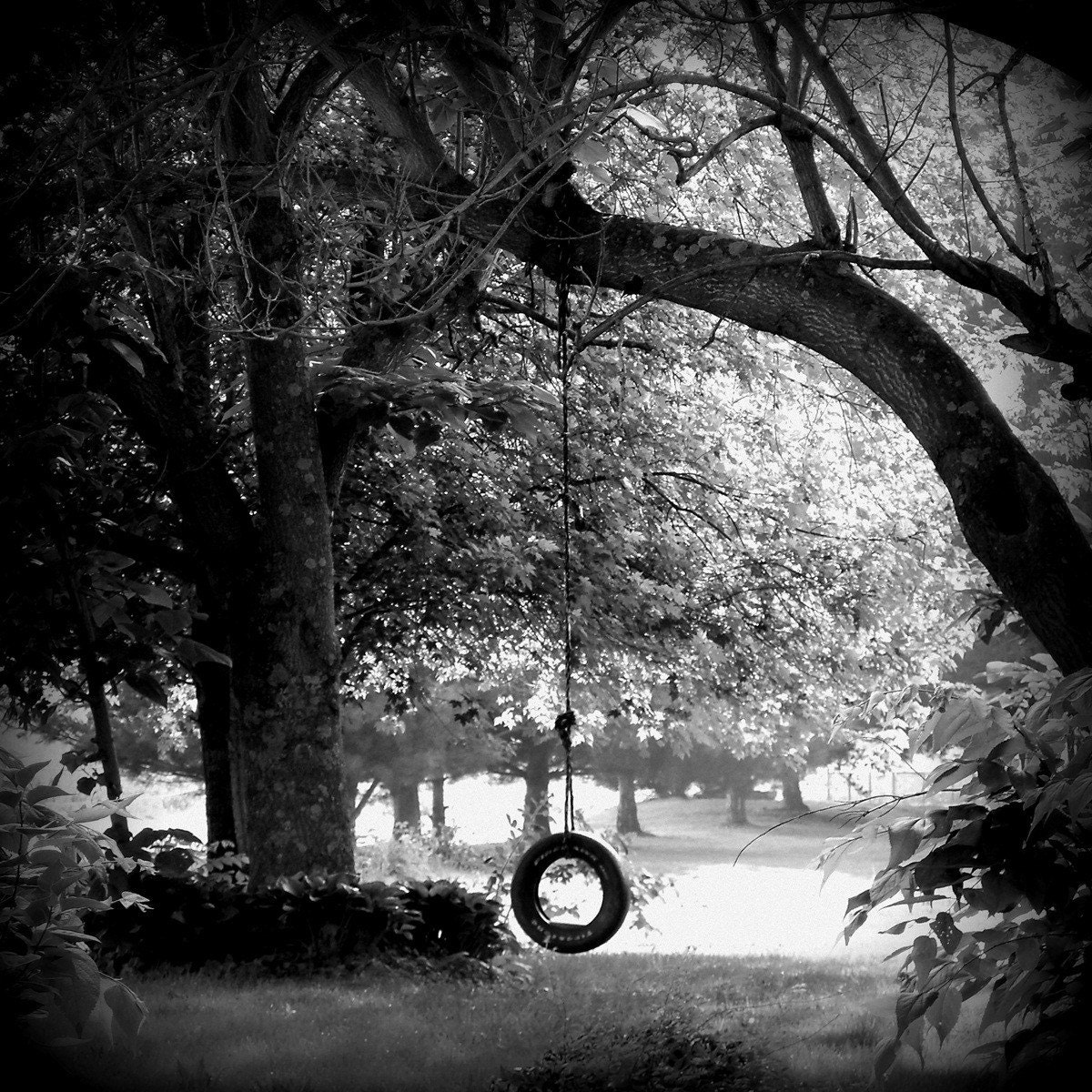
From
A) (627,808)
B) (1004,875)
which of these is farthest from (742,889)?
(1004,875)

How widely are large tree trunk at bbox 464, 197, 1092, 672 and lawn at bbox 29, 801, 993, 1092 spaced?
1.80 m

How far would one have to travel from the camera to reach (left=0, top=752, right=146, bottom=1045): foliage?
97.7 inches

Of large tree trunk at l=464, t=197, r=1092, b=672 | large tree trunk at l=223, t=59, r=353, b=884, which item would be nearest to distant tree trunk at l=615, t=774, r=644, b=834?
large tree trunk at l=223, t=59, r=353, b=884

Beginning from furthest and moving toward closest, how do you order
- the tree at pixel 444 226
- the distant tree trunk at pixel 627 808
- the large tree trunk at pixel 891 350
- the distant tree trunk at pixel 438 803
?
the distant tree trunk at pixel 627 808, the distant tree trunk at pixel 438 803, the tree at pixel 444 226, the large tree trunk at pixel 891 350

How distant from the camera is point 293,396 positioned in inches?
230

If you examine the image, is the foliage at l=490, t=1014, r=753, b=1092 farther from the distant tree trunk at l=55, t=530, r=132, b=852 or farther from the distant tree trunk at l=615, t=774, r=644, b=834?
the distant tree trunk at l=615, t=774, r=644, b=834

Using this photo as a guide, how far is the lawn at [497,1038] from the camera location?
4.27m

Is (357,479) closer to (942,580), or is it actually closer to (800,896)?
(942,580)

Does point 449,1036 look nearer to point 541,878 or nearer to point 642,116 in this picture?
point 541,878

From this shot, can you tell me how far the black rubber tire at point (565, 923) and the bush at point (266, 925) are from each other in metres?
1.73

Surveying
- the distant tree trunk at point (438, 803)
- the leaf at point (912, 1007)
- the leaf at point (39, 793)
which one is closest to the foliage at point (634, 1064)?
the leaf at point (912, 1007)

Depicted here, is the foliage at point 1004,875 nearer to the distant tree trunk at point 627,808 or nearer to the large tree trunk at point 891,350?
the large tree trunk at point 891,350

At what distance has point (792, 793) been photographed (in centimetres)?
1842

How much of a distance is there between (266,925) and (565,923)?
2.22 metres
